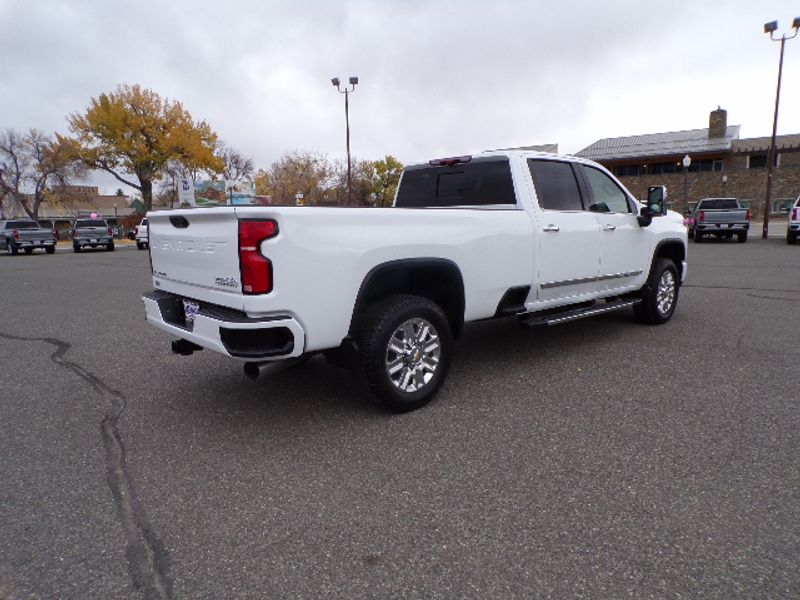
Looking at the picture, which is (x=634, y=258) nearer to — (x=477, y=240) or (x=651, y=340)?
(x=651, y=340)

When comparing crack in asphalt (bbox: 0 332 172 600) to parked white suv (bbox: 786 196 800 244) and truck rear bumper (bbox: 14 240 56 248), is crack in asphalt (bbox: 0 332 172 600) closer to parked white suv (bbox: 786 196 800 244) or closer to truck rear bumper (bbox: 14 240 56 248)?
parked white suv (bbox: 786 196 800 244)

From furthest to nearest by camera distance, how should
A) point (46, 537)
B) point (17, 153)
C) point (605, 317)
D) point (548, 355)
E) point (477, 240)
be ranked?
1. point (17, 153)
2. point (605, 317)
3. point (548, 355)
4. point (477, 240)
5. point (46, 537)

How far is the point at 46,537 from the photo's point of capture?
242 cm

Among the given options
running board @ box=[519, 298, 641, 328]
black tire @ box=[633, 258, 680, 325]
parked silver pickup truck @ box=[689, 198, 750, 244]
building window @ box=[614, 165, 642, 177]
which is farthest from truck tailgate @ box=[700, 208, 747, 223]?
building window @ box=[614, 165, 642, 177]

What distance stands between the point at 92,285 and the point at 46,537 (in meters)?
10.8

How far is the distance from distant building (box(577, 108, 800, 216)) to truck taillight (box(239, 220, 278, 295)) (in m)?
45.3

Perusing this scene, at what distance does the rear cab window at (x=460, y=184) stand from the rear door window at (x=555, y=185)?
307mm

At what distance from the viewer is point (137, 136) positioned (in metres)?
41.4

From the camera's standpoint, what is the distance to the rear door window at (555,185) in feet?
15.9

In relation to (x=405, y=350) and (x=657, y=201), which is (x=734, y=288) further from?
(x=405, y=350)

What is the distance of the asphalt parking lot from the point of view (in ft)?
7.04

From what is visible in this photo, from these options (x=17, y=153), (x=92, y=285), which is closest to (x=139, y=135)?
(x=17, y=153)

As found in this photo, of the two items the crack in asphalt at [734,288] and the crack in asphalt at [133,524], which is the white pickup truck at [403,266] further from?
the crack in asphalt at [734,288]

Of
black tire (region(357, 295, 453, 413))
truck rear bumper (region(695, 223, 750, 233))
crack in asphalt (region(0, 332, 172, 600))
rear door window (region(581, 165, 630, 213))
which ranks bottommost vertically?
crack in asphalt (region(0, 332, 172, 600))
